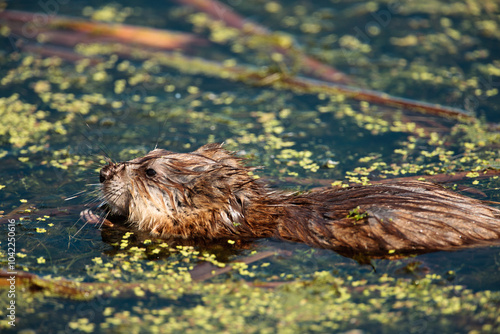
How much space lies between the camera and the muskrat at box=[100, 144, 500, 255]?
17.7 feet

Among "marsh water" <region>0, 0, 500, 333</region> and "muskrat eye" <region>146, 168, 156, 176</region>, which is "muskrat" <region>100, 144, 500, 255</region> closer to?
"muskrat eye" <region>146, 168, 156, 176</region>

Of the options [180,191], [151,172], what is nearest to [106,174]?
[151,172]

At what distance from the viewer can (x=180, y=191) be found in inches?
239

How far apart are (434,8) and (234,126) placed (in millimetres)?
5613

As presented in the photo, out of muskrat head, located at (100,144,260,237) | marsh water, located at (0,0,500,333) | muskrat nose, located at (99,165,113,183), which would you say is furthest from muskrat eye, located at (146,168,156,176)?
marsh water, located at (0,0,500,333)

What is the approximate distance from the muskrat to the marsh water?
0.18 metres

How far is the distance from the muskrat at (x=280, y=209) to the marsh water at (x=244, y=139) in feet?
0.59

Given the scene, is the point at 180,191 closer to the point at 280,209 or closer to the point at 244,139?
the point at 280,209

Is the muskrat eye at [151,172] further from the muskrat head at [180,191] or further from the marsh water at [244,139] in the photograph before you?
the marsh water at [244,139]

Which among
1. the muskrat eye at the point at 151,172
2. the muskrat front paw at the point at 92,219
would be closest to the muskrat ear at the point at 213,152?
the muskrat eye at the point at 151,172

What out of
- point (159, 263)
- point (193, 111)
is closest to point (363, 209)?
point (159, 263)

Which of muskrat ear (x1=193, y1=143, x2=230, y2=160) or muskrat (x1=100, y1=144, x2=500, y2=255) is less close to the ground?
muskrat ear (x1=193, y1=143, x2=230, y2=160)

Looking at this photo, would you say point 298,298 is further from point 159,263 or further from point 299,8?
point 299,8

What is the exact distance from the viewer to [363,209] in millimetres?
5527
